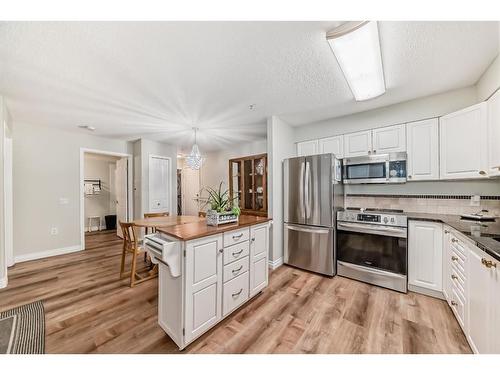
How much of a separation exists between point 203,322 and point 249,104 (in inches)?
→ 98.9

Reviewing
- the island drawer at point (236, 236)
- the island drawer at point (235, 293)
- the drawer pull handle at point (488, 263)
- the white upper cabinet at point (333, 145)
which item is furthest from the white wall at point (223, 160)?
the drawer pull handle at point (488, 263)

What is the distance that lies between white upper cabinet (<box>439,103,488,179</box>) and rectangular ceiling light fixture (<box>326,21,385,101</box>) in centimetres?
87

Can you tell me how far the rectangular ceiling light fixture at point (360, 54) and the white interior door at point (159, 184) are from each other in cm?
427

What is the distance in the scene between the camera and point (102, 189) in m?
5.95

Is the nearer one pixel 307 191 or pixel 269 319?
pixel 269 319

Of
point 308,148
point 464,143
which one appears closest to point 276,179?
point 308,148

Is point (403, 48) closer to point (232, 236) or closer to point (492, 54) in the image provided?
point (492, 54)

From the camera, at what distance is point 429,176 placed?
2.36 m

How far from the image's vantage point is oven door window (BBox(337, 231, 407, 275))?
226 cm

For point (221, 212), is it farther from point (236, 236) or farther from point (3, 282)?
point (3, 282)

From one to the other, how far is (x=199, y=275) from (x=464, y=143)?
3.01m

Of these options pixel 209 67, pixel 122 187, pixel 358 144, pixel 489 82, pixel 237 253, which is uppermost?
pixel 209 67

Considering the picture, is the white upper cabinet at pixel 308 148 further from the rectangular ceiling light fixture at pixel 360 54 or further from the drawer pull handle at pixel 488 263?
the drawer pull handle at pixel 488 263

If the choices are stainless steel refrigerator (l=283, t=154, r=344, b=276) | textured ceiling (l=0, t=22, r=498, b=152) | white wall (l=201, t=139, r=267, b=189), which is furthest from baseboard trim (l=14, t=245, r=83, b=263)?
stainless steel refrigerator (l=283, t=154, r=344, b=276)
